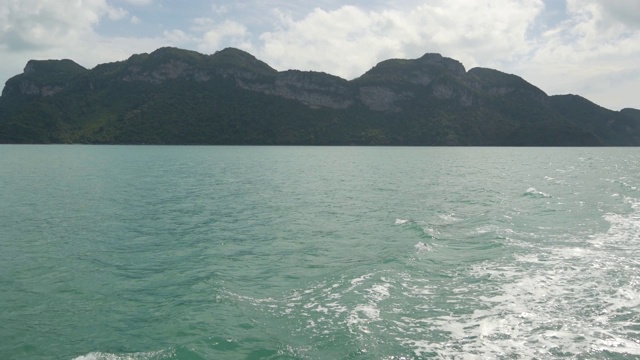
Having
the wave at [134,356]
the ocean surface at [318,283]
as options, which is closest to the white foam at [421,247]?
the ocean surface at [318,283]

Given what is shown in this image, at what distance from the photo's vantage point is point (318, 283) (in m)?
17.4

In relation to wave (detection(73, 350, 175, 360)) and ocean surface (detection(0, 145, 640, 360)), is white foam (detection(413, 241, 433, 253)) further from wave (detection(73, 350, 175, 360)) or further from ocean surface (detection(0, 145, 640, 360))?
wave (detection(73, 350, 175, 360))

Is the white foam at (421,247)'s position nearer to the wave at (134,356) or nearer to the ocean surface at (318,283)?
the ocean surface at (318,283)

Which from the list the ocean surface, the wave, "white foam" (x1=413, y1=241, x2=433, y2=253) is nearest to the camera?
the wave

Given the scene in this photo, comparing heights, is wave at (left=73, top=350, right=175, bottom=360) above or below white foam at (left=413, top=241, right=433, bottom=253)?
below

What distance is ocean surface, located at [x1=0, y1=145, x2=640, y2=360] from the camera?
12.0 metres

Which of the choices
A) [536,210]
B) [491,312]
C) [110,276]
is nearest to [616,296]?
[491,312]

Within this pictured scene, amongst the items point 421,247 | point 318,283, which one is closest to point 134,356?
point 318,283

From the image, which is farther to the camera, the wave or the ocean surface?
the ocean surface

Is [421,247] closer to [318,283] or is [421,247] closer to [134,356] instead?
[318,283]

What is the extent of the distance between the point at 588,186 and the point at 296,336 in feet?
179

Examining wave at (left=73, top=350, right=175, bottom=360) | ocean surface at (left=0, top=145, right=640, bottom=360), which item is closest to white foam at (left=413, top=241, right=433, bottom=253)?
ocean surface at (left=0, top=145, right=640, bottom=360)

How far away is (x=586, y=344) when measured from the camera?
1158cm

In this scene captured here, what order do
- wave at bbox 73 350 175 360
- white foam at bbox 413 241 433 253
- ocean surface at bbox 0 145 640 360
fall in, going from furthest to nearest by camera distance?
white foam at bbox 413 241 433 253, ocean surface at bbox 0 145 640 360, wave at bbox 73 350 175 360
